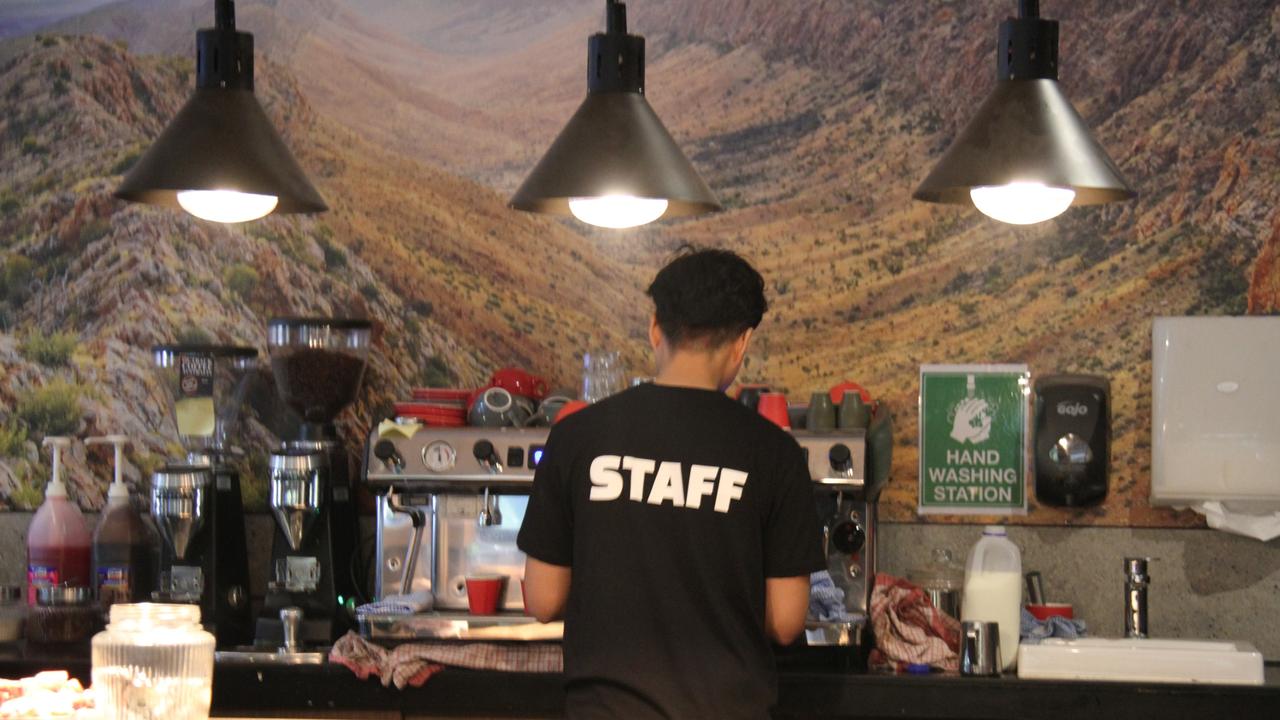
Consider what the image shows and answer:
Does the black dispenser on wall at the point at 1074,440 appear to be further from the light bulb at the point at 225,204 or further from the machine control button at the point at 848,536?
the light bulb at the point at 225,204

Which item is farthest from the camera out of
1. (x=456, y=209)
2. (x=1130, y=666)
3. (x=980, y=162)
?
(x=456, y=209)

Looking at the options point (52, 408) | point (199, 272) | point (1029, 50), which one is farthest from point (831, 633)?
point (52, 408)

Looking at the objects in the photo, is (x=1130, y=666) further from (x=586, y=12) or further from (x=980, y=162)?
(x=586, y=12)

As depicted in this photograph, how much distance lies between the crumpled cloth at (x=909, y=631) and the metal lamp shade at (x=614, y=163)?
1.19m

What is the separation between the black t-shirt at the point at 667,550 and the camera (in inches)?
97.0

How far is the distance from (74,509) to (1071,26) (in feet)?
9.96

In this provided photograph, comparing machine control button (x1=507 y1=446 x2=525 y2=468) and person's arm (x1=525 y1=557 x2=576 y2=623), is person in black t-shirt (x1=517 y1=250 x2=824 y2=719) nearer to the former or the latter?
person's arm (x1=525 y1=557 x2=576 y2=623)

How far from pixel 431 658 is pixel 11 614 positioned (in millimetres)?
1263

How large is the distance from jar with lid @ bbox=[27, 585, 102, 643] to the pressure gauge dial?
1031 millimetres

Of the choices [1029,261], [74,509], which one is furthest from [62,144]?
[1029,261]

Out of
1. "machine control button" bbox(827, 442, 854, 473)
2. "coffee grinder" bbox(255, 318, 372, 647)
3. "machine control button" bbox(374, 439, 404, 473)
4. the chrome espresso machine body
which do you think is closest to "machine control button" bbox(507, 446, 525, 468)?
the chrome espresso machine body

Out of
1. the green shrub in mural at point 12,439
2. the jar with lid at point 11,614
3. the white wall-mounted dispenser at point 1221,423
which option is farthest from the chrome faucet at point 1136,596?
the green shrub in mural at point 12,439

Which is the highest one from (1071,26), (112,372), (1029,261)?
(1071,26)

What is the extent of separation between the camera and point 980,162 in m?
2.87
